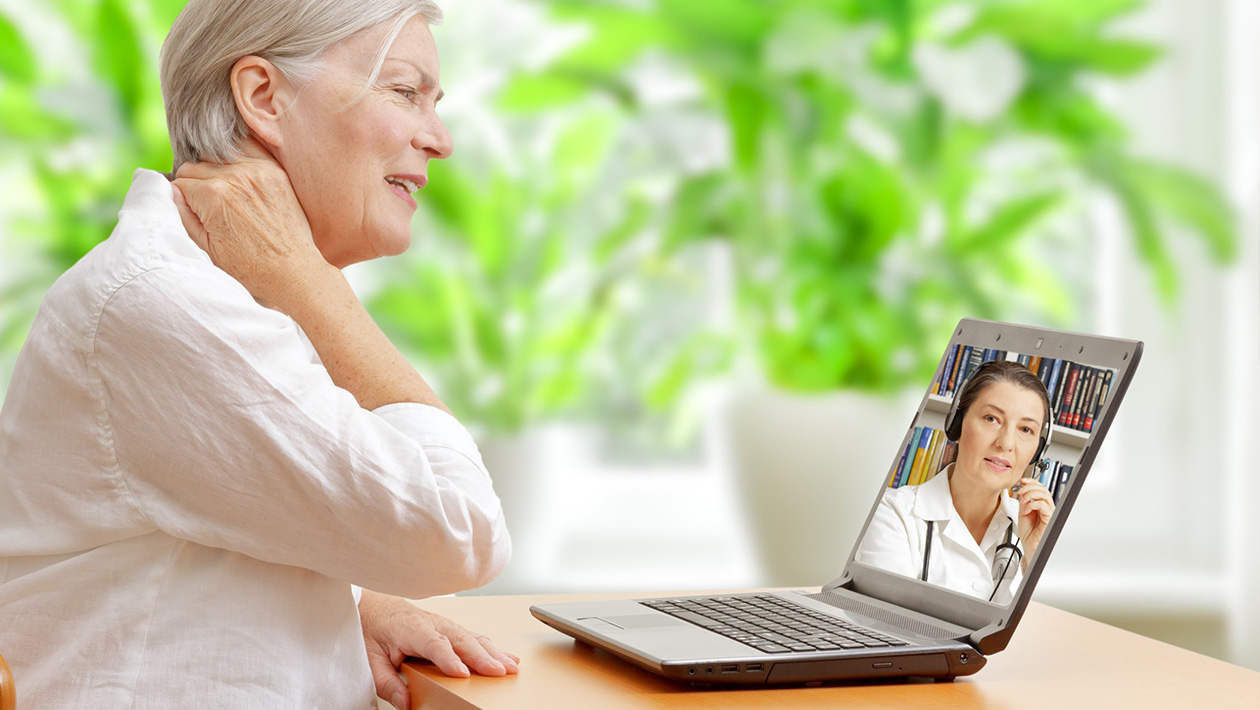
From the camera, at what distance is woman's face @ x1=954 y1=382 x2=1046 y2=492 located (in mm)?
875

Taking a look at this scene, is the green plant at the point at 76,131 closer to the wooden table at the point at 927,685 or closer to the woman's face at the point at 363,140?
the woman's face at the point at 363,140

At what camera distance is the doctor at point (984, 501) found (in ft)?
2.81

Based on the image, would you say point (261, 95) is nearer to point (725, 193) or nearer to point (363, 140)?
point (363, 140)

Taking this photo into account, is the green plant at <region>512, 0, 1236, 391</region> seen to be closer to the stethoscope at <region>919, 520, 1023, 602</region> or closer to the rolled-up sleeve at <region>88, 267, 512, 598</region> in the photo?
the stethoscope at <region>919, 520, 1023, 602</region>

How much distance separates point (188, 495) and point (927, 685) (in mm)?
491

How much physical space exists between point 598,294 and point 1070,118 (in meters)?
0.90

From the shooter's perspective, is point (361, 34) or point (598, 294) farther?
point (598, 294)

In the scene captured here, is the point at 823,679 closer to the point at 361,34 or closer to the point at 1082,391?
the point at 1082,391

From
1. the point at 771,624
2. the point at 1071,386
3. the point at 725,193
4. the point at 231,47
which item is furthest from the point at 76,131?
the point at 1071,386

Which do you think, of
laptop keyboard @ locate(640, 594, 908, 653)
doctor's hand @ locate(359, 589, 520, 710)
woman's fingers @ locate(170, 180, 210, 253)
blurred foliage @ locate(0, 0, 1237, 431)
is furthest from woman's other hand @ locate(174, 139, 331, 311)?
blurred foliage @ locate(0, 0, 1237, 431)

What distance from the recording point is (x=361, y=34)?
3.03 feet

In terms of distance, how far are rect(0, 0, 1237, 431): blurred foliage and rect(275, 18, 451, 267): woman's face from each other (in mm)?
1087

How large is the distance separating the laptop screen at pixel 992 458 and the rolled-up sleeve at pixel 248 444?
36cm

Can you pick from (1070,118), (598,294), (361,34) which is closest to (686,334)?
(598,294)
